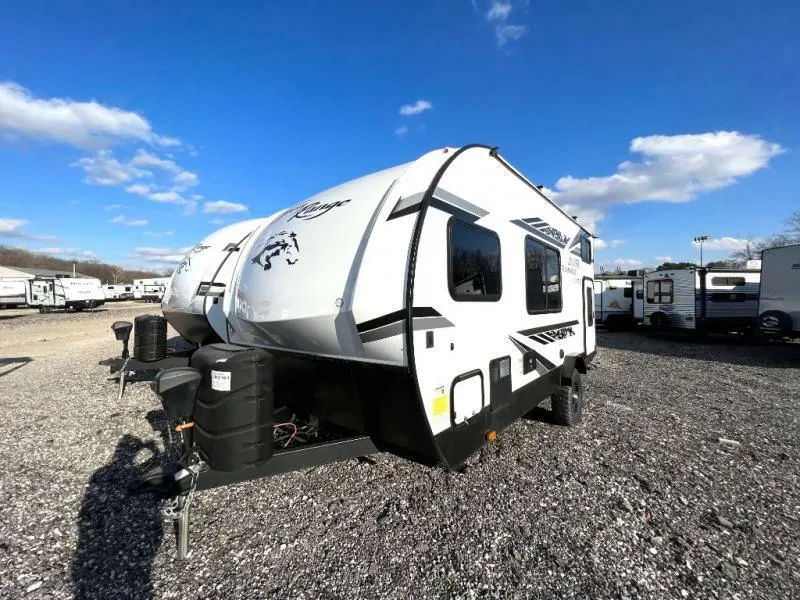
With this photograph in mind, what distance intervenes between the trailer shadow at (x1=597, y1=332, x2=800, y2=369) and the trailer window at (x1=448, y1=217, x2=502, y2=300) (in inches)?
409

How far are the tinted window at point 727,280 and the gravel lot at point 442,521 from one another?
13.3 meters

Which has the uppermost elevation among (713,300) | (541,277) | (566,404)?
(541,277)

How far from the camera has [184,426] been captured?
7.74 ft

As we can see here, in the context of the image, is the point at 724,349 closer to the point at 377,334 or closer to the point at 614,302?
the point at 614,302

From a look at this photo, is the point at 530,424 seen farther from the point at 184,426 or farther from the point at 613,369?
the point at 613,369

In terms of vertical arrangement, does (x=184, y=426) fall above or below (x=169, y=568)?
above

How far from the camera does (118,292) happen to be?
57.4 m

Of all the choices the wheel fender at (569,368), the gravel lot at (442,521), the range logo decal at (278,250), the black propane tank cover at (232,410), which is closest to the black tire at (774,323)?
the gravel lot at (442,521)

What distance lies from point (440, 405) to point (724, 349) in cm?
1437

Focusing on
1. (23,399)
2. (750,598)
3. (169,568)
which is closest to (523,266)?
(750,598)

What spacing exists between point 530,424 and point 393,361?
3.44 meters

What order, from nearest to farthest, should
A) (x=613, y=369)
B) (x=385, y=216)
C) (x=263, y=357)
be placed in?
1. (x=263, y=357)
2. (x=385, y=216)
3. (x=613, y=369)

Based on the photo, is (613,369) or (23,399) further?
(613,369)

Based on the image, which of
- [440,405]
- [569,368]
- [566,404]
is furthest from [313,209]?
[566,404]
